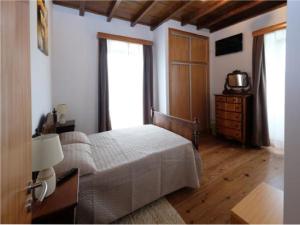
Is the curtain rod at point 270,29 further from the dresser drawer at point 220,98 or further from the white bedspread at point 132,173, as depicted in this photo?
the white bedspread at point 132,173

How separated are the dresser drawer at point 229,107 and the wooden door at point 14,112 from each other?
357 centimetres

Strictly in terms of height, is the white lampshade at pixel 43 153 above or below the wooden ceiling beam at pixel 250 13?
below

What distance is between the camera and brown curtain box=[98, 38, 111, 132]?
339 cm

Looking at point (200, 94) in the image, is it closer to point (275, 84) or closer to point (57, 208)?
point (275, 84)

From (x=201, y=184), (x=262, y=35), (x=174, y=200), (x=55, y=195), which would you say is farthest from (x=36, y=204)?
(x=262, y=35)

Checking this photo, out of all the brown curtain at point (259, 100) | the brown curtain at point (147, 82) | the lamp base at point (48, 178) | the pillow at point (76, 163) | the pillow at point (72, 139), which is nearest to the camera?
the lamp base at point (48, 178)

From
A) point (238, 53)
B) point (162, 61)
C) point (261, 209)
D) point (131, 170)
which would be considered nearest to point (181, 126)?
point (131, 170)

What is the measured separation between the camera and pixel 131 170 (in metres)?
1.66

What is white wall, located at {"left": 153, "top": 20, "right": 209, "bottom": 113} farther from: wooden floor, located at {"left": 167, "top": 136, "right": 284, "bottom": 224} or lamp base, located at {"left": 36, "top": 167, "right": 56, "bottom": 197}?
lamp base, located at {"left": 36, "top": 167, "right": 56, "bottom": 197}

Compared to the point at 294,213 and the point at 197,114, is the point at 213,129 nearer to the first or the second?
the point at 197,114

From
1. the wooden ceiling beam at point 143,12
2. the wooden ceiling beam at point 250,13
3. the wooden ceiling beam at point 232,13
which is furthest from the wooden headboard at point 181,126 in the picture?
the wooden ceiling beam at point 250,13

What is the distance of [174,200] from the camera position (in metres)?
1.97

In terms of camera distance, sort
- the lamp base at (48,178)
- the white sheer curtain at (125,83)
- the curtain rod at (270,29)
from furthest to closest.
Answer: the white sheer curtain at (125,83) → the curtain rod at (270,29) → the lamp base at (48,178)

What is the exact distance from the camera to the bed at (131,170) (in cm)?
145
